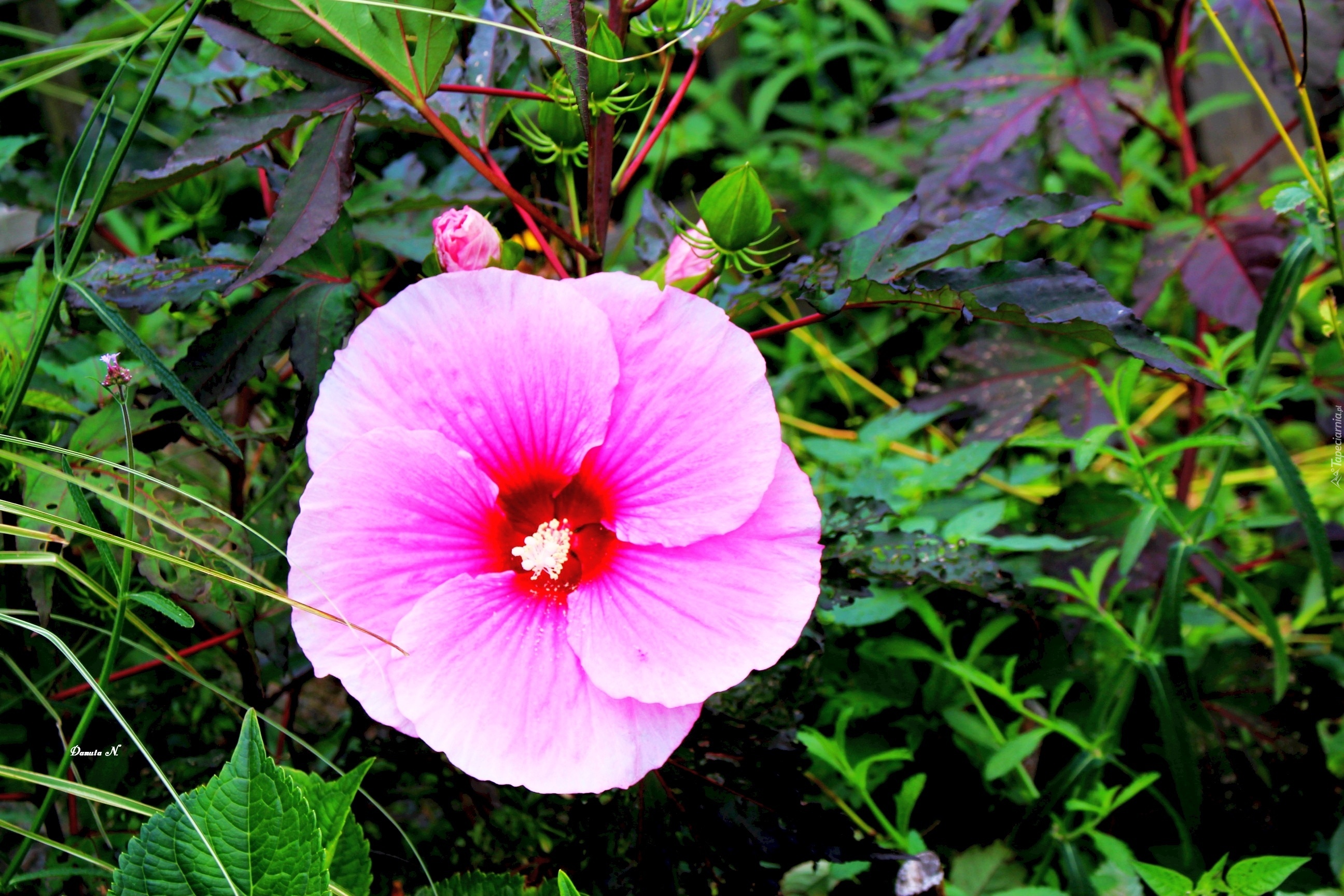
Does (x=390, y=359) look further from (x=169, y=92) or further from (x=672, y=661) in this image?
(x=169, y=92)

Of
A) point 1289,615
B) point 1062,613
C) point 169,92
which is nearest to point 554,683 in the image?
point 1062,613

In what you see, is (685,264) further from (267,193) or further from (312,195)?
(267,193)

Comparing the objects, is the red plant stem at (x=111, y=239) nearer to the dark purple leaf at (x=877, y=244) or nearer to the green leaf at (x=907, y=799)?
the dark purple leaf at (x=877, y=244)

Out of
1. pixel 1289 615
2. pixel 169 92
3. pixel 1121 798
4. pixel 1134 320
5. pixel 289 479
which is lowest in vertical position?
pixel 1289 615

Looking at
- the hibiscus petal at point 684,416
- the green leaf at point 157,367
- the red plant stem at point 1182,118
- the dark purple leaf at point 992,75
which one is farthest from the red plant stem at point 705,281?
the red plant stem at point 1182,118

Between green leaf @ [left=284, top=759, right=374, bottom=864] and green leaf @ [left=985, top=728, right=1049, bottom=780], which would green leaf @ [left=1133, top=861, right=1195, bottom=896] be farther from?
green leaf @ [left=284, top=759, right=374, bottom=864]

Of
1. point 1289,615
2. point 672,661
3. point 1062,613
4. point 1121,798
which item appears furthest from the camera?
point 1289,615
